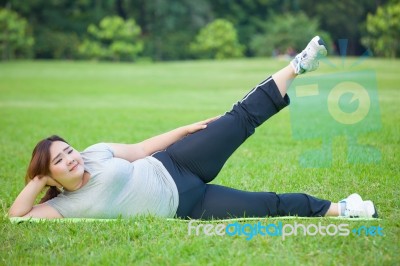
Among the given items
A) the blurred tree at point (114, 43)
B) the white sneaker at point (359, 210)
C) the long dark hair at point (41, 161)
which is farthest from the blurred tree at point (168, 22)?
the white sneaker at point (359, 210)

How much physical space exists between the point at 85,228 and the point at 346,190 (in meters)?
1.93

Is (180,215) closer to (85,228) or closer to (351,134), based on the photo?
(85,228)

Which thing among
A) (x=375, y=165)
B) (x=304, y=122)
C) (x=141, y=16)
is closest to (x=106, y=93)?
(x=304, y=122)

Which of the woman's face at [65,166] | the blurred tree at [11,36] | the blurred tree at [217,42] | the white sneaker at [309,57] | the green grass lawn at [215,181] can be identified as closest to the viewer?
the green grass lawn at [215,181]

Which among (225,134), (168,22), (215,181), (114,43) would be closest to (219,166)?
(225,134)

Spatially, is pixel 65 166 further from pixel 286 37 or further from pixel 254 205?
pixel 286 37

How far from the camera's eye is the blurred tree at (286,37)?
37.5 meters

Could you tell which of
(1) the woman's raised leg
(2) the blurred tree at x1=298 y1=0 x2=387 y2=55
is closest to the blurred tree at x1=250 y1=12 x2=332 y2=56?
(2) the blurred tree at x1=298 y1=0 x2=387 y2=55

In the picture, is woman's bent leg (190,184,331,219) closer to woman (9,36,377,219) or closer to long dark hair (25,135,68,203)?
woman (9,36,377,219)

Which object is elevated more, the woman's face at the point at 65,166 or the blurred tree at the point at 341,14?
the blurred tree at the point at 341,14

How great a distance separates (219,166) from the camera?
3.39m

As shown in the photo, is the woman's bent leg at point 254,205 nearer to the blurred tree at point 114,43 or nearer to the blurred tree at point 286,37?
the blurred tree at point 286,37

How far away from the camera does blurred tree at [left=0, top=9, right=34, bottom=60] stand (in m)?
33.8

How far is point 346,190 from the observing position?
153 inches
